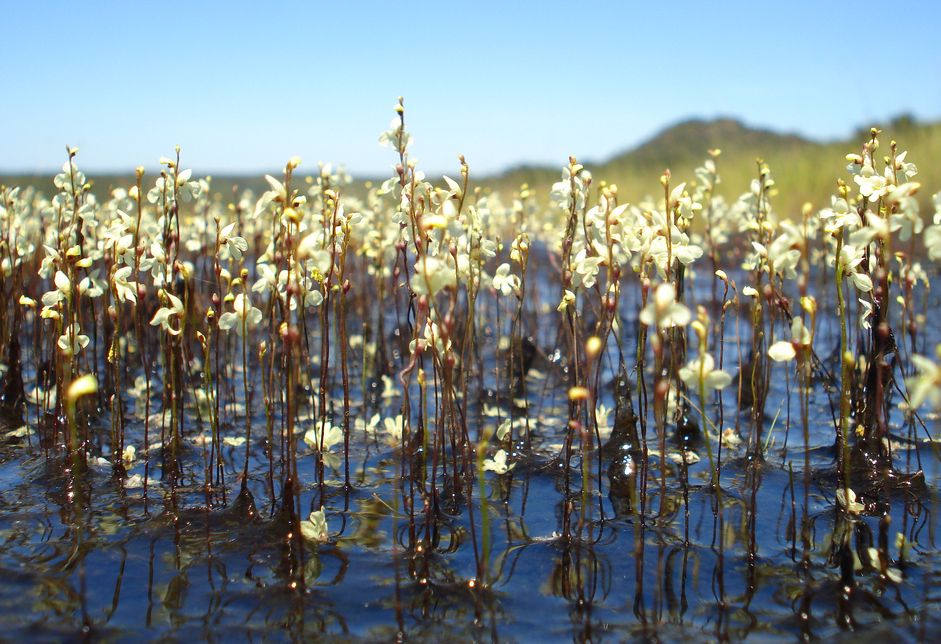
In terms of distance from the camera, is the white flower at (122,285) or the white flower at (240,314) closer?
the white flower at (240,314)

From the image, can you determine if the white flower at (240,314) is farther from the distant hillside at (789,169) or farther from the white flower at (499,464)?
the distant hillside at (789,169)

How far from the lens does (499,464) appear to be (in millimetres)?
3562

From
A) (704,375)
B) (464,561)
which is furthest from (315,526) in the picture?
(704,375)

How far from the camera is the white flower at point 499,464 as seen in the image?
3517 millimetres

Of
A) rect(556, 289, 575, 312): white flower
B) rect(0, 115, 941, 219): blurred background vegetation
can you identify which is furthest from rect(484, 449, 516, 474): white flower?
rect(0, 115, 941, 219): blurred background vegetation

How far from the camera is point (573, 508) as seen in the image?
322cm

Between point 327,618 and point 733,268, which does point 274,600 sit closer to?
point 327,618

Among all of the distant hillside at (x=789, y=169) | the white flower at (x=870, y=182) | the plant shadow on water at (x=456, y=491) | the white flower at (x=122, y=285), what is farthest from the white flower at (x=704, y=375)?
the distant hillside at (x=789, y=169)

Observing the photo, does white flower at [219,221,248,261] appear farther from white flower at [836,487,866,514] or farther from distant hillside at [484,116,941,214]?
distant hillside at [484,116,941,214]

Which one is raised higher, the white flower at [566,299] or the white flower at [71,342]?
the white flower at [566,299]

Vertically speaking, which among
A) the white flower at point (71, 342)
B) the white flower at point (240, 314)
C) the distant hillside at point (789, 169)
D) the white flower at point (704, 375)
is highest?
the distant hillside at point (789, 169)

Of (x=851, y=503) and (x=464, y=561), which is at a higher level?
(x=851, y=503)

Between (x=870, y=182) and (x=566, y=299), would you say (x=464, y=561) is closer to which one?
(x=566, y=299)

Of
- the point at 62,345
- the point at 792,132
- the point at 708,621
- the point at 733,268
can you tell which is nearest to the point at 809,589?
the point at 708,621
